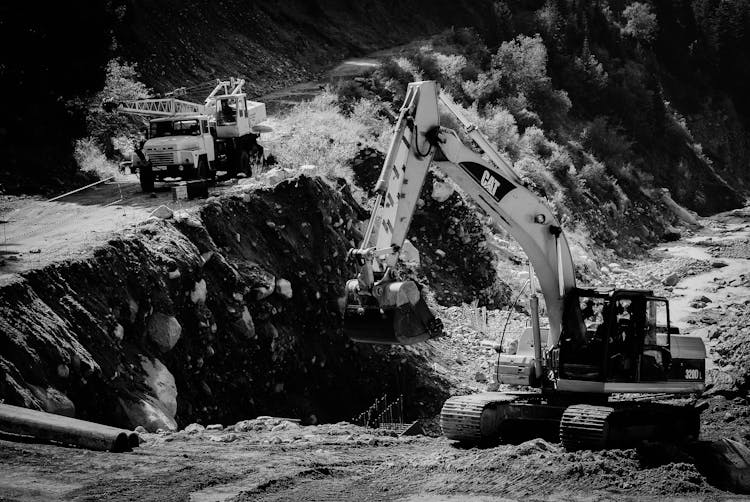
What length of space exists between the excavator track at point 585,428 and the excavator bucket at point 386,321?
2.89 metres

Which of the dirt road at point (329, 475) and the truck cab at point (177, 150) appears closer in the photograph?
the dirt road at point (329, 475)

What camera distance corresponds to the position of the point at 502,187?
56.0 ft

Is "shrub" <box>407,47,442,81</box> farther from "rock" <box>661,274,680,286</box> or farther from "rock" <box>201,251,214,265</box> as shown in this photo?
"rock" <box>201,251,214,265</box>

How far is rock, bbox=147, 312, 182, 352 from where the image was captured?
20.5 meters

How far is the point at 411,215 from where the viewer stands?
15.5 meters

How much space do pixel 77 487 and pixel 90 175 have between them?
715 inches

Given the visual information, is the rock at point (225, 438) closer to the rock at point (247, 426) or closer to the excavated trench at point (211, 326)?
the rock at point (247, 426)

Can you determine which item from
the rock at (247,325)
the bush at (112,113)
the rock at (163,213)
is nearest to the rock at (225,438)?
the rock at (247,325)

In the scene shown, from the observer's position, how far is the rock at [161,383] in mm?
19422

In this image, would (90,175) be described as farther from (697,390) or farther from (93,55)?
(697,390)

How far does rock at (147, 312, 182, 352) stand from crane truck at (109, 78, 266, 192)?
8040 mm

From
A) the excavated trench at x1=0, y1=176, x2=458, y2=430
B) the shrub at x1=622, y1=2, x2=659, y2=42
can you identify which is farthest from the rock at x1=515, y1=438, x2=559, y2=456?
the shrub at x1=622, y1=2, x2=659, y2=42

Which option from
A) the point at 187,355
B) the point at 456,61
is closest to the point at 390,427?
the point at 187,355

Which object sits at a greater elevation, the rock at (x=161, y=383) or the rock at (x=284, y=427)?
the rock at (x=161, y=383)
